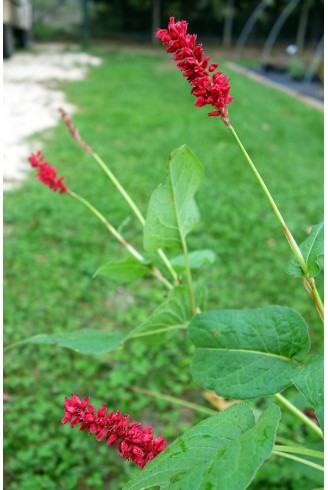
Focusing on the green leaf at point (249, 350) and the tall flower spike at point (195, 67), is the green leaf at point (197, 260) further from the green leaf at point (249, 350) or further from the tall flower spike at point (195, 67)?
the tall flower spike at point (195, 67)

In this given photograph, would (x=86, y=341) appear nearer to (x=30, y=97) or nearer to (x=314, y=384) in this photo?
(x=314, y=384)

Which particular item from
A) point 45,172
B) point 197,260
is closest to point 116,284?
point 197,260

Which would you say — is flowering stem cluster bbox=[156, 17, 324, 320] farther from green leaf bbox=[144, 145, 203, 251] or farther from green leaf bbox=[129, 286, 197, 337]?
green leaf bbox=[129, 286, 197, 337]

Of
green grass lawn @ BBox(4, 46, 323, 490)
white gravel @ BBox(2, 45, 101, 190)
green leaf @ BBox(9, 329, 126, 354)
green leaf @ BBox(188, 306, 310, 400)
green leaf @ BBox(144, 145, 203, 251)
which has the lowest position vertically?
white gravel @ BBox(2, 45, 101, 190)

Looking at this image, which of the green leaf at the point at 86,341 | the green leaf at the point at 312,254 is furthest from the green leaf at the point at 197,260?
the green leaf at the point at 312,254

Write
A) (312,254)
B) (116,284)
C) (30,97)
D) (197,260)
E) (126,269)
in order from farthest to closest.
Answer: (30,97), (116,284), (197,260), (126,269), (312,254)

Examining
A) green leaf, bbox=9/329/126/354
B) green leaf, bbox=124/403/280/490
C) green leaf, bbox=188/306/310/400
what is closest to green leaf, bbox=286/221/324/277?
green leaf, bbox=188/306/310/400
